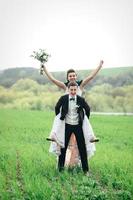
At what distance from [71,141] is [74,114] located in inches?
20.4

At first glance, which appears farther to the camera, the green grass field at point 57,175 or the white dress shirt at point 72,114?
the white dress shirt at point 72,114

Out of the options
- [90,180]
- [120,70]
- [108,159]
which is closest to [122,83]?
[120,70]

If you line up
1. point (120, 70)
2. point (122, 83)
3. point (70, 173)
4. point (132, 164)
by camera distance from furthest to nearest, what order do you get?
point (120, 70)
point (122, 83)
point (132, 164)
point (70, 173)

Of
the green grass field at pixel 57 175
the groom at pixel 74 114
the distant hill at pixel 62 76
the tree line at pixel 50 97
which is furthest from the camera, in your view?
the distant hill at pixel 62 76

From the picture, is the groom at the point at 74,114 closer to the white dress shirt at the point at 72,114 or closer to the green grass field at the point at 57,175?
the white dress shirt at the point at 72,114

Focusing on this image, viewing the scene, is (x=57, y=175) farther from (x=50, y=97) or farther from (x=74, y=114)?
(x=50, y=97)

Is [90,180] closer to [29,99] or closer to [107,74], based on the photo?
[29,99]

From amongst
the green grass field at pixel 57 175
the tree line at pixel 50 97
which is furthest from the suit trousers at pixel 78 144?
the tree line at pixel 50 97

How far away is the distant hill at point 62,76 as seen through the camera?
2562cm

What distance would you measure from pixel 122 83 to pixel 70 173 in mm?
20233

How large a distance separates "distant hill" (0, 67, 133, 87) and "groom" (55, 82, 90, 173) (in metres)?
19.1

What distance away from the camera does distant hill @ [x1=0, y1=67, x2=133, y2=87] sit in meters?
25.6

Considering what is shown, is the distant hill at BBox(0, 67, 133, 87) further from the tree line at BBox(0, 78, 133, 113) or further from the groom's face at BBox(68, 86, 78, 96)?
the groom's face at BBox(68, 86, 78, 96)

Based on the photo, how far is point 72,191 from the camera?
5.13 metres
